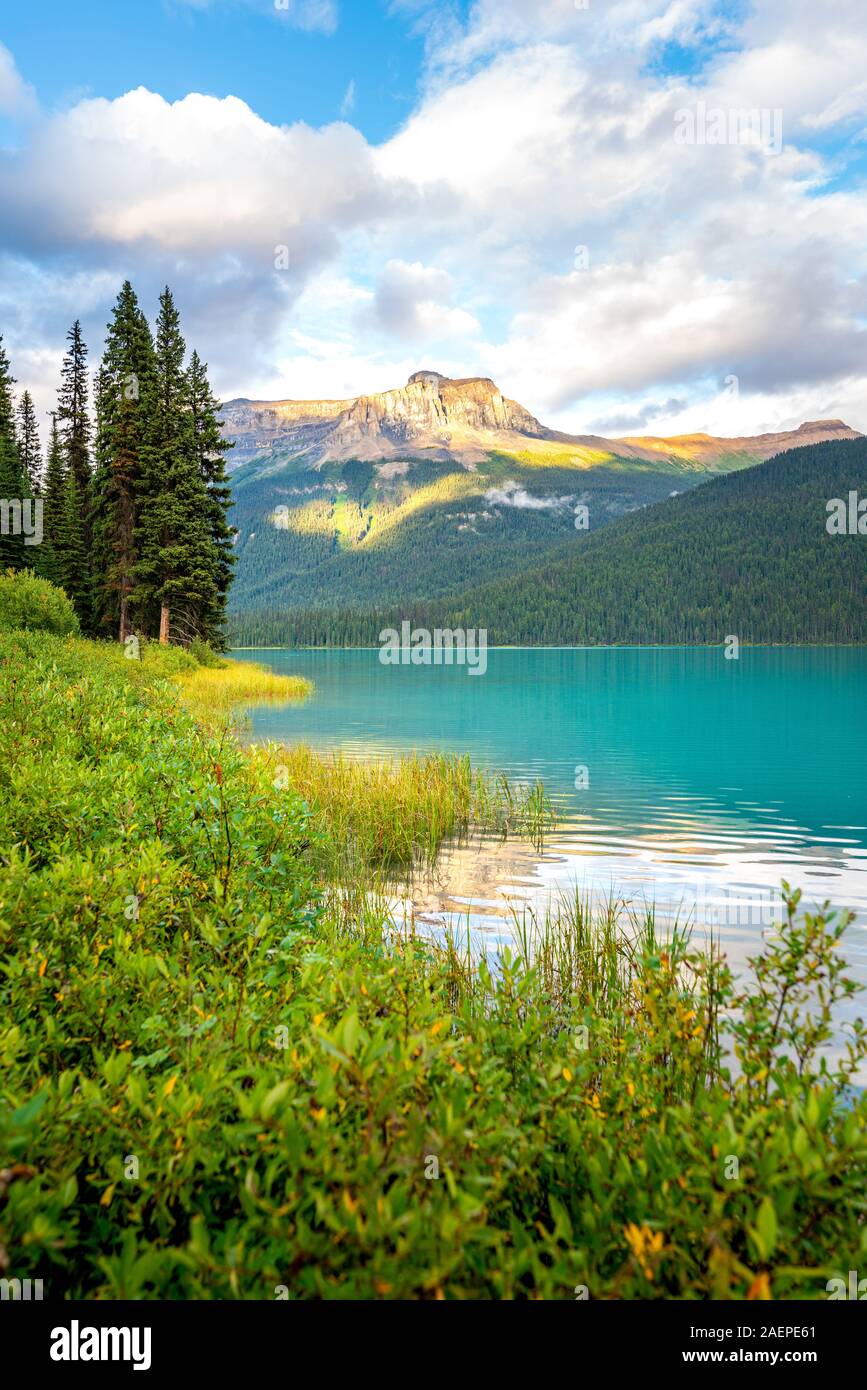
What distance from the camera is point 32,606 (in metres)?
28.2

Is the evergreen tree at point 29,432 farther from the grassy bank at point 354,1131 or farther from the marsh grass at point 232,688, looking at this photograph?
the grassy bank at point 354,1131

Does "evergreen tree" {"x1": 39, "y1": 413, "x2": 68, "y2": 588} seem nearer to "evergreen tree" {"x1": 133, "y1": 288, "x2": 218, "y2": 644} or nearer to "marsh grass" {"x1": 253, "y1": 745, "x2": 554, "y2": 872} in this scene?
"evergreen tree" {"x1": 133, "y1": 288, "x2": 218, "y2": 644}

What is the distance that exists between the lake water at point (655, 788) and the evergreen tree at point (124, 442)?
13.2 metres

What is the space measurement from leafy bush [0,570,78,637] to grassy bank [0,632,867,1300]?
24.6 meters

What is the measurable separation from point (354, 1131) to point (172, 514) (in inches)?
1743

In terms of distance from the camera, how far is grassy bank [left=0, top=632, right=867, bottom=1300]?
2.35m

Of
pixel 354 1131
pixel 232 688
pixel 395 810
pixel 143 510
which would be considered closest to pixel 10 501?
pixel 143 510

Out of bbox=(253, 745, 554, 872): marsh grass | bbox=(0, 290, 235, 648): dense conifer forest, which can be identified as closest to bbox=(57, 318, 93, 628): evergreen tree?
bbox=(0, 290, 235, 648): dense conifer forest

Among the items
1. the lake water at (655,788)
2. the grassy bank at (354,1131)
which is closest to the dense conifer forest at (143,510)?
the lake water at (655,788)

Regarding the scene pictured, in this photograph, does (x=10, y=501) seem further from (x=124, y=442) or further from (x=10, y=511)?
(x=124, y=442)
